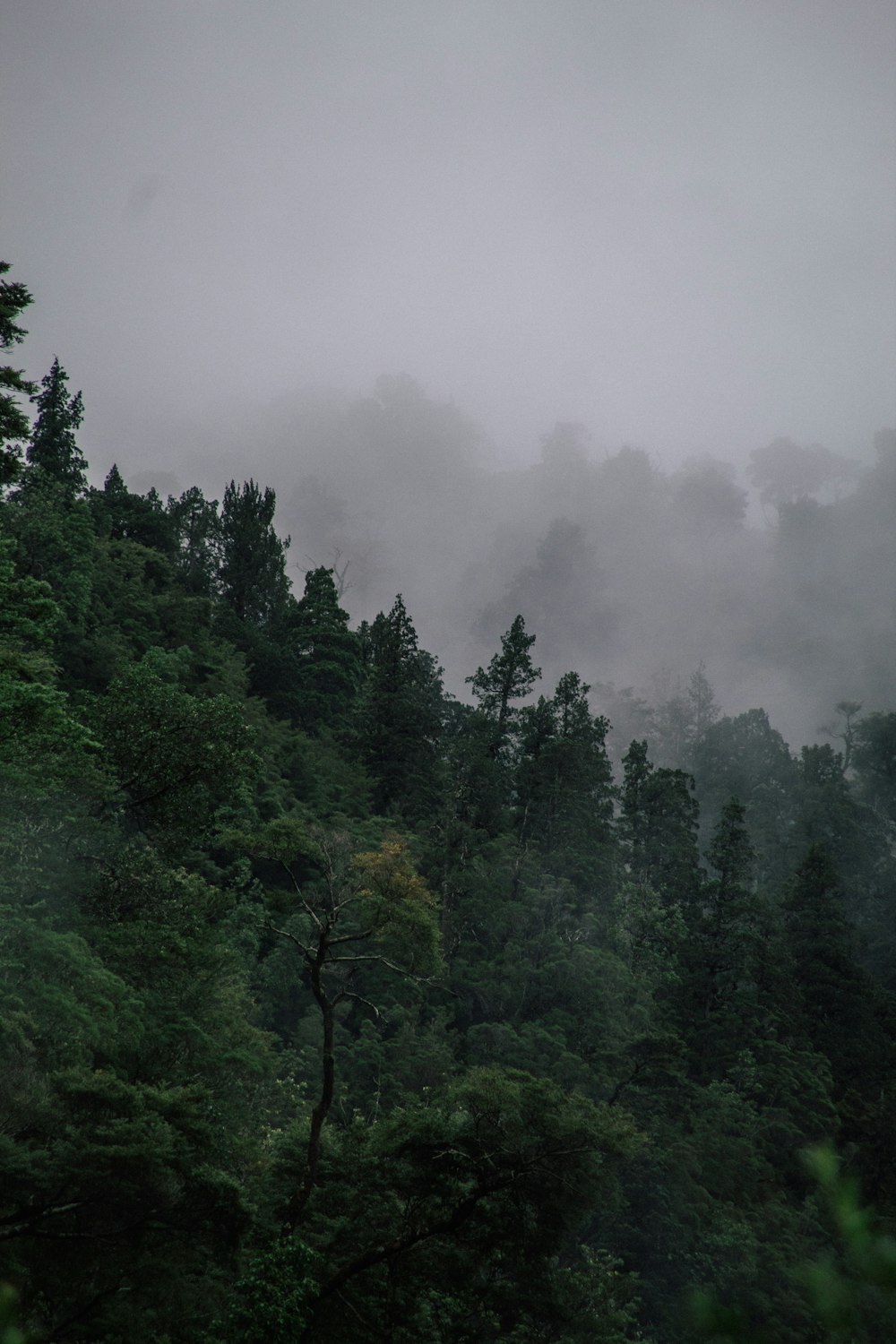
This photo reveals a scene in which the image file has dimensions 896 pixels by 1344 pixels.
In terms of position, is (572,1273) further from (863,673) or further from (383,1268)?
(863,673)

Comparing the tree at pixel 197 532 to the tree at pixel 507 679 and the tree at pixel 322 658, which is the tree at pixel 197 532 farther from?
the tree at pixel 507 679

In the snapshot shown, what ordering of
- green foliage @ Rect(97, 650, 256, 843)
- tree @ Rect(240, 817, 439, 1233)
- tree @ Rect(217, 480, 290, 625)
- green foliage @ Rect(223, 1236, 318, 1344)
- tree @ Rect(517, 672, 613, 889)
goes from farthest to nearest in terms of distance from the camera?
tree @ Rect(217, 480, 290, 625) → tree @ Rect(517, 672, 613, 889) → tree @ Rect(240, 817, 439, 1233) → green foliage @ Rect(97, 650, 256, 843) → green foliage @ Rect(223, 1236, 318, 1344)

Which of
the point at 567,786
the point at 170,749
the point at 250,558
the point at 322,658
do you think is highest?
the point at 250,558

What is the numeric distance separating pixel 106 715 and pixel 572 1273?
16394mm

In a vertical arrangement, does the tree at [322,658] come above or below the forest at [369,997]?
above

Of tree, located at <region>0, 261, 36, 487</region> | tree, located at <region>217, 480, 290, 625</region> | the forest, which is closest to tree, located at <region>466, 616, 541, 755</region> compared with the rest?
the forest

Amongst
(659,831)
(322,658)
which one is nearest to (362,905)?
(659,831)

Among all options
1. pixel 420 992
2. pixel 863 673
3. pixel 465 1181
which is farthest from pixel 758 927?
pixel 863 673

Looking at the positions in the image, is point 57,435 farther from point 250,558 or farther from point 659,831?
point 659,831

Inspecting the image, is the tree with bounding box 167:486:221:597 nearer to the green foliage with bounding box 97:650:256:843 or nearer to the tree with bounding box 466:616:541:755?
the tree with bounding box 466:616:541:755

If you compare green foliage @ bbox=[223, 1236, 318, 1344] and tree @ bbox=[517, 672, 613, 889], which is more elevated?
tree @ bbox=[517, 672, 613, 889]

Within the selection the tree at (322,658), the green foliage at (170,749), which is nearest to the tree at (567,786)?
the tree at (322,658)

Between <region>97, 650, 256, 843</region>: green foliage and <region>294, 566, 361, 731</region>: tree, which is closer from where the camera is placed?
<region>97, 650, 256, 843</region>: green foliage

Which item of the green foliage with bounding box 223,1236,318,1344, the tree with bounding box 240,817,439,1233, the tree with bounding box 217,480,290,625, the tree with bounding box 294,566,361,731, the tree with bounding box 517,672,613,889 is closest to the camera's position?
the green foliage with bounding box 223,1236,318,1344
